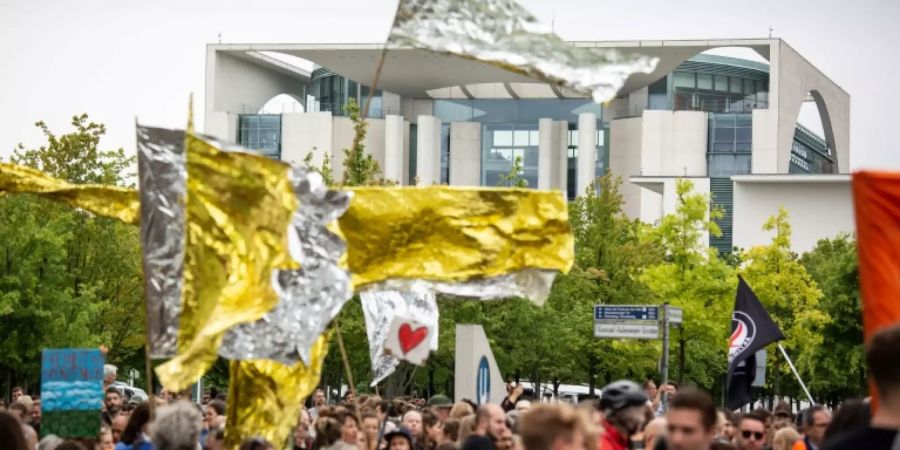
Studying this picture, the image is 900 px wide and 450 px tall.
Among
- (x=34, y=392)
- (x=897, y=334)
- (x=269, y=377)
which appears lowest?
(x=34, y=392)

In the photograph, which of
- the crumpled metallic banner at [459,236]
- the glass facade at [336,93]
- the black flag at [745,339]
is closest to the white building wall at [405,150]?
the glass facade at [336,93]

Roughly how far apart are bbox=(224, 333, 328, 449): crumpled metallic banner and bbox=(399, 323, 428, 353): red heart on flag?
2.62 meters

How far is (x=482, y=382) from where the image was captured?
1828cm

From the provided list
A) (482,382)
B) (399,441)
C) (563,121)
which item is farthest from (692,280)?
(563,121)

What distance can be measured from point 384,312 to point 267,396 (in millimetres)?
6935

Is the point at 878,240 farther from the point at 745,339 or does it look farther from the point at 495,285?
the point at 745,339

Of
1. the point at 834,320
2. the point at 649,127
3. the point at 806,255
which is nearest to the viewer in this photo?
the point at 834,320

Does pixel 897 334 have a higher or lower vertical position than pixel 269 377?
higher

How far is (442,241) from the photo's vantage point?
39.6 feet

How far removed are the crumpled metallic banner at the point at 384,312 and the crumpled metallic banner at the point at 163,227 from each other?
22.5ft

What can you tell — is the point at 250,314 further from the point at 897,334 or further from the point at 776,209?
the point at 776,209

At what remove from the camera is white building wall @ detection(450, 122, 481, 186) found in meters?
101

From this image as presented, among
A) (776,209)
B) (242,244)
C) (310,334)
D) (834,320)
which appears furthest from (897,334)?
(776,209)

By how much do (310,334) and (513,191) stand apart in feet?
7.17
